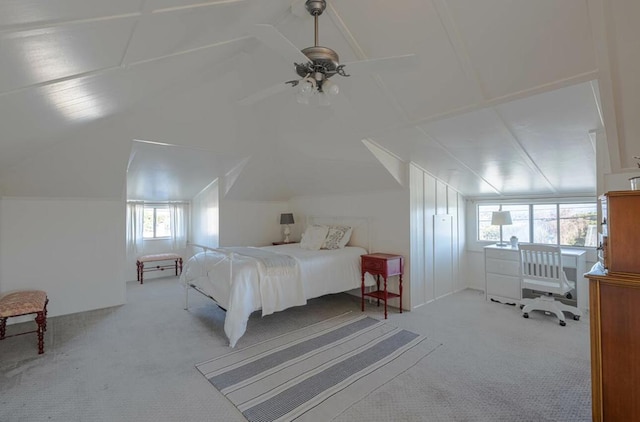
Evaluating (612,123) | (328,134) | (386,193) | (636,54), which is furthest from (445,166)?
(636,54)

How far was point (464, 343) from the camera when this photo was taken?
309cm

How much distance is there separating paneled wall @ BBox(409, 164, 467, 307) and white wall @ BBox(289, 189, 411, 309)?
10 centimetres

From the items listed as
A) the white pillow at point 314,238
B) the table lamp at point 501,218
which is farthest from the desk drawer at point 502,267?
the white pillow at point 314,238

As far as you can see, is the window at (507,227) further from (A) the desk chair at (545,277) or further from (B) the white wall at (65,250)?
(B) the white wall at (65,250)

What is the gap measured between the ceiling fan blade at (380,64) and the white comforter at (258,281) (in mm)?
2241

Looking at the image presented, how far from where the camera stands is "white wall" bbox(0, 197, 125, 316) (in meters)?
3.77

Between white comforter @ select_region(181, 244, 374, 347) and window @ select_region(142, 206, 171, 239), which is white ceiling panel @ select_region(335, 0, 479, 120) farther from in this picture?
window @ select_region(142, 206, 171, 239)

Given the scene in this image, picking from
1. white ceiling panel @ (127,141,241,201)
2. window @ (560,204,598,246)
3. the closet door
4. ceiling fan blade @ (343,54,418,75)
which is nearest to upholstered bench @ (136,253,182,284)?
white ceiling panel @ (127,141,241,201)

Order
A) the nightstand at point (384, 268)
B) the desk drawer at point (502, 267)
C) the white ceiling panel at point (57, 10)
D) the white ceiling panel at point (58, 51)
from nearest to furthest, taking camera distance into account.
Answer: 1. the white ceiling panel at point (57, 10)
2. the white ceiling panel at point (58, 51)
3. the nightstand at point (384, 268)
4. the desk drawer at point (502, 267)

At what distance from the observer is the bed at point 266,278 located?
3072mm

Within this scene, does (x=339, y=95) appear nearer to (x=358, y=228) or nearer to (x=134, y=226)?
(x=358, y=228)

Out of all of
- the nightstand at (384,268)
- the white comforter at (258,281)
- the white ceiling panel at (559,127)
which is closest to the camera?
the white ceiling panel at (559,127)

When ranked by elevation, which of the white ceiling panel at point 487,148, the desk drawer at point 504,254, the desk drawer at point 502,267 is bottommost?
the desk drawer at point 502,267

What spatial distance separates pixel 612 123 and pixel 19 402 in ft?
15.3
